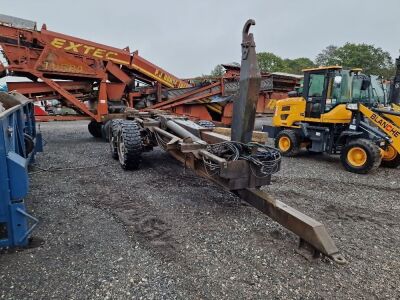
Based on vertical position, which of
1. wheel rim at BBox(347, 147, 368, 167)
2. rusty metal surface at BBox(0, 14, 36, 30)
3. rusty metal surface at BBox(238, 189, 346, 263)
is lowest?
rusty metal surface at BBox(238, 189, 346, 263)

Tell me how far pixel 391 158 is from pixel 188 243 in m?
5.41

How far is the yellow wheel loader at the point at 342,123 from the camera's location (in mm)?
5941

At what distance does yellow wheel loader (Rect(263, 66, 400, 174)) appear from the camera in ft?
19.5

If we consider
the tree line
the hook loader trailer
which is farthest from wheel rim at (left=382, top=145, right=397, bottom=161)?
the tree line

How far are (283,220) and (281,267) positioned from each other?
0.45m

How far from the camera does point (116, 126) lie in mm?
5891

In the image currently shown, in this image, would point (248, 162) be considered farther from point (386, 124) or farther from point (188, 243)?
point (386, 124)

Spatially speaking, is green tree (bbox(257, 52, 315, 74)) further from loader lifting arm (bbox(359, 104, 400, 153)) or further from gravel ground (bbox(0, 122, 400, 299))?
gravel ground (bbox(0, 122, 400, 299))

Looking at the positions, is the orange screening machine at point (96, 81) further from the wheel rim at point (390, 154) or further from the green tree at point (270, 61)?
the green tree at point (270, 61)

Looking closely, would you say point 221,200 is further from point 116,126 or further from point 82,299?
point 116,126

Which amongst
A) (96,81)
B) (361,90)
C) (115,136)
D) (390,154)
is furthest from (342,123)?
(96,81)

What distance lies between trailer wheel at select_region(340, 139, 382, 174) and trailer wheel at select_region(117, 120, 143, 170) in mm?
4082

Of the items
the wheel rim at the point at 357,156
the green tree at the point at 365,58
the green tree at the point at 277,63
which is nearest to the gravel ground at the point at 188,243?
the wheel rim at the point at 357,156

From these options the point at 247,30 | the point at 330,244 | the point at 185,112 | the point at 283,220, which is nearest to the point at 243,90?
the point at 247,30
